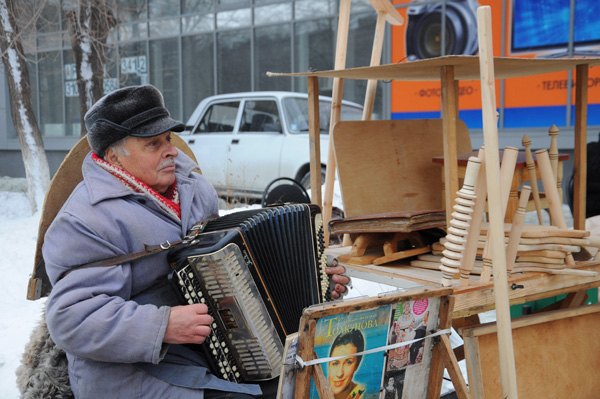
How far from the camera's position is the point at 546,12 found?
9.20m

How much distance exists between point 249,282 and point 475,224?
805 millimetres

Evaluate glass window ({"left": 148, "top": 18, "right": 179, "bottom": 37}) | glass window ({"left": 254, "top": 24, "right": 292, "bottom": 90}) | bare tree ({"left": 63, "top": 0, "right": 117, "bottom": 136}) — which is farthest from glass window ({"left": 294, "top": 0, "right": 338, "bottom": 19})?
bare tree ({"left": 63, "top": 0, "right": 117, "bottom": 136})

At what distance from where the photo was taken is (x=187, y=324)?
6.28 feet

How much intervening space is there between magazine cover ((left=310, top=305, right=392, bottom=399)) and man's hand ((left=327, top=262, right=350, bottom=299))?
725 millimetres

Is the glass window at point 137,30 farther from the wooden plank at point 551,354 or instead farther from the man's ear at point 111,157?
the wooden plank at point 551,354

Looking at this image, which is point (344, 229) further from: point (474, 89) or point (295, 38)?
point (295, 38)

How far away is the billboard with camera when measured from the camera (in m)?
8.99

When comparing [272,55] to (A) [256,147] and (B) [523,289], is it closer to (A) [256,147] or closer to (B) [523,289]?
(A) [256,147]

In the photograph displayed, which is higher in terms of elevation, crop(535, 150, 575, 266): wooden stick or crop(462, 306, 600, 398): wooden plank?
crop(535, 150, 575, 266): wooden stick

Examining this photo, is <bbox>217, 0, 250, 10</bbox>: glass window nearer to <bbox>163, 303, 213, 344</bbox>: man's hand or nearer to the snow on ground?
the snow on ground

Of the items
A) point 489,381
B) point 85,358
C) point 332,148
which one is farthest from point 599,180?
point 85,358

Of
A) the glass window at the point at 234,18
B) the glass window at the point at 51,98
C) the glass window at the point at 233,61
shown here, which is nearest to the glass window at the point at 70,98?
the glass window at the point at 51,98

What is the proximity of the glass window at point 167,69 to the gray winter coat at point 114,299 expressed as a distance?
12.0 meters

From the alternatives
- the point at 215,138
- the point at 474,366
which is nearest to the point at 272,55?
the point at 215,138
